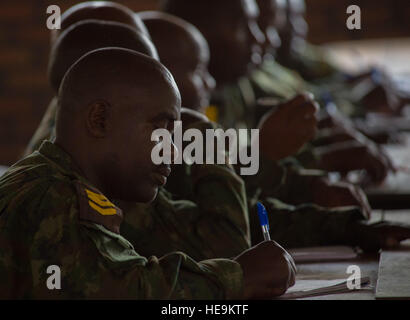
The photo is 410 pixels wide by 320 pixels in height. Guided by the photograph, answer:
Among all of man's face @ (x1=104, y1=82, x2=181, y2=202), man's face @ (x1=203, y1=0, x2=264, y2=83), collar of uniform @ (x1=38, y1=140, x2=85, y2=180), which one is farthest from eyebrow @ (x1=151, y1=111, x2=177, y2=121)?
man's face @ (x1=203, y1=0, x2=264, y2=83)

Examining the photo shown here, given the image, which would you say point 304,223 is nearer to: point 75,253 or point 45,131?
point 45,131

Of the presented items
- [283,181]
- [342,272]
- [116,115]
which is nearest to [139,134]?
[116,115]

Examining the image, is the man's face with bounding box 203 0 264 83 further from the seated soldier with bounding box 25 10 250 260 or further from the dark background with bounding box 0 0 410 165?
the dark background with bounding box 0 0 410 165

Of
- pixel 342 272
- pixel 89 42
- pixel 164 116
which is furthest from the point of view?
pixel 89 42

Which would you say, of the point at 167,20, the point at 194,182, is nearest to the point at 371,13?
the point at 167,20

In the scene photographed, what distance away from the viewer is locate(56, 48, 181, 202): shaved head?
1006 millimetres

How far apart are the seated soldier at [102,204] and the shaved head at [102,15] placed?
0.57 metres

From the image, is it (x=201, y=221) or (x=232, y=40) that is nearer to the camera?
(x=201, y=221)

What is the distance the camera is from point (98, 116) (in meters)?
1.01

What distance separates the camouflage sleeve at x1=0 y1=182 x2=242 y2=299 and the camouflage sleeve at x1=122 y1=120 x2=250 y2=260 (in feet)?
1.03

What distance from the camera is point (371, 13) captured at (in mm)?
6066

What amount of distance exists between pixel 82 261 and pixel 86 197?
0.26 ft

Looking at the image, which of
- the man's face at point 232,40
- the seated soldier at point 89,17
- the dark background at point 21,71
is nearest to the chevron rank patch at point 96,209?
the seated soldier at point 89,17
